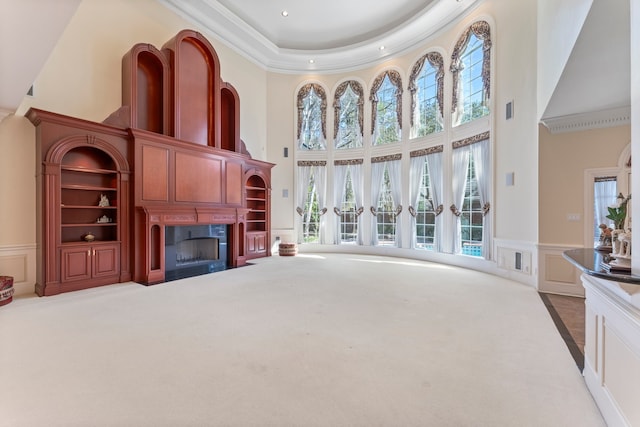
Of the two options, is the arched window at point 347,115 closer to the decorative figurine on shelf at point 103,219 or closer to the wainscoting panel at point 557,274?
the wainscoting panel at point 557,274

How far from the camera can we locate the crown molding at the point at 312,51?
6785 mm

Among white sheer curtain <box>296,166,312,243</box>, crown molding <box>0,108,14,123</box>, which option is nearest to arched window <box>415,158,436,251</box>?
white sheer curtain <box>296,166,312,243</box>

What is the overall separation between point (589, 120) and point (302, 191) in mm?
6937

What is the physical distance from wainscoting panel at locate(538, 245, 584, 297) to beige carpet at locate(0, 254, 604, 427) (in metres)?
0.59

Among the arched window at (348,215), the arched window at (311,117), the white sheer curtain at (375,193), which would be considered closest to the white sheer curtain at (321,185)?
the arched window at (348,215)

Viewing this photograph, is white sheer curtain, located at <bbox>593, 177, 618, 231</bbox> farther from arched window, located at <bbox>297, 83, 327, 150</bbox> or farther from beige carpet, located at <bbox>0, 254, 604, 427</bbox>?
arched window, located at <bbox>297, 83, 327, 150</bbox>

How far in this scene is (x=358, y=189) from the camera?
8.95 m

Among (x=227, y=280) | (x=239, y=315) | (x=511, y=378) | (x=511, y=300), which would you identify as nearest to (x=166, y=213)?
(x=227, y=280)

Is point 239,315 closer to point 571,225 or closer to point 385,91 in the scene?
point 571,225

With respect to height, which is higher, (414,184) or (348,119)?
(348,119)

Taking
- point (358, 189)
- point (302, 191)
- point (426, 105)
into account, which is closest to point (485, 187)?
point (426, 105)

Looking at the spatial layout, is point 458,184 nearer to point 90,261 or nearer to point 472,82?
point 472,82

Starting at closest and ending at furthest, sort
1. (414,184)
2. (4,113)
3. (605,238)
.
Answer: (605,238) < (4,113) < (414,184)

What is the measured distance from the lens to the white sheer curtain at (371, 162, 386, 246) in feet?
28.1
